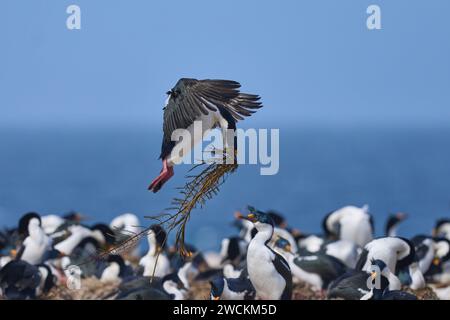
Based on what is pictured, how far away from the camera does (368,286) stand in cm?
1038

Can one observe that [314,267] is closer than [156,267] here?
Yes

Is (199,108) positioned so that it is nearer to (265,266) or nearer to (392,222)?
(265,266)

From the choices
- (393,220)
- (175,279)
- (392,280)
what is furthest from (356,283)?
(393,220)

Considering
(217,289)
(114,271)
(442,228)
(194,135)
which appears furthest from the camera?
(442,228)

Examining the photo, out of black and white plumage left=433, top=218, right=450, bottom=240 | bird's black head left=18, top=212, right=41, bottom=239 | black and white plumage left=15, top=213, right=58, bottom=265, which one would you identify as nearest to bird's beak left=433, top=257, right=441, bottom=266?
black and white plumage left=433, top=218, right=450, bottom=240

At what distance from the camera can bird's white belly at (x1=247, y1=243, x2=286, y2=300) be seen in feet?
33.8

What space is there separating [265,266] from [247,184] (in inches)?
2339

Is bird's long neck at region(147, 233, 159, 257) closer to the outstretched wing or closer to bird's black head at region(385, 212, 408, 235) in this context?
the outstretched wing

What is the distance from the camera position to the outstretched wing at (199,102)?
24.2ft

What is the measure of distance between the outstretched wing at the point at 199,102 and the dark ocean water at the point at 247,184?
59.8 ft


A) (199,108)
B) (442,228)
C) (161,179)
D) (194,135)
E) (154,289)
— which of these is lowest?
(442,228)

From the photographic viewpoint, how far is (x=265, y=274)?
406 inches

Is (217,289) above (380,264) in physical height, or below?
below
